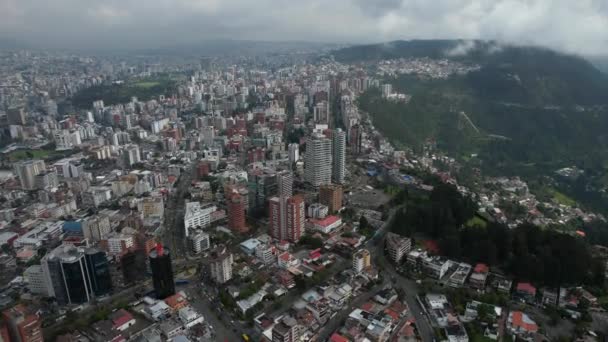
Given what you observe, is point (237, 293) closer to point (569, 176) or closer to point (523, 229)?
point (523, 229)

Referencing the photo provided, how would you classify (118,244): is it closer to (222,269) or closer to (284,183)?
(222,269)

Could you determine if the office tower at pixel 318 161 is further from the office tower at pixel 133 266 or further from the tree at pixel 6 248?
the tree at pixel 6 248

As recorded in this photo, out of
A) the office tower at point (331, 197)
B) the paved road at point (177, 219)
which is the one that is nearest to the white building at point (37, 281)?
the paved road at point (177, 219)

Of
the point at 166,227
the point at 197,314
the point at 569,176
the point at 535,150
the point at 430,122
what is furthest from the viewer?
the point at 430,122

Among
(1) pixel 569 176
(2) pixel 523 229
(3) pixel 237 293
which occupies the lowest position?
(1) pixel 569 176

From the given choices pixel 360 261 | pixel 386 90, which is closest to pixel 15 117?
pixel 386 90

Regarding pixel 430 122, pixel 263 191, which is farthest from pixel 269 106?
pixel 263 191

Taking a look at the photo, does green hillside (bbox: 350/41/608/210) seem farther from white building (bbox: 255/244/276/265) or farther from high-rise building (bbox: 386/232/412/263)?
white building (bbox: 255/244/276/265)
